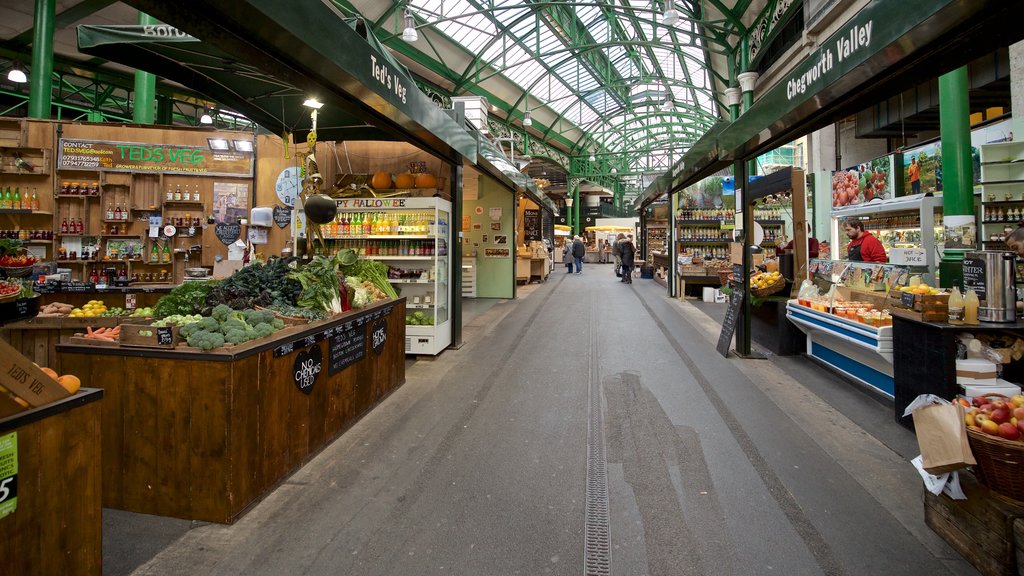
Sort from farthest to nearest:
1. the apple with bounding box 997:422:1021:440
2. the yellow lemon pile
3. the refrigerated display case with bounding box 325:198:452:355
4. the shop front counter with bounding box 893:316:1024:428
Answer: the refrigerated display case with bounding box 325:198:452:355 → the yellow lemon pile → the shop front counter with bounding box 893:316:1024:428 → the apple with bounding box 997:422:1021:440

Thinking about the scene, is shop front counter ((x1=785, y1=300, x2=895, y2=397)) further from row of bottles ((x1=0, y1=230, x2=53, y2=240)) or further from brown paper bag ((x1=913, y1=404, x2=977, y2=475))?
row of bottles ((x1=0, y1=230, x2=53, y2=240))

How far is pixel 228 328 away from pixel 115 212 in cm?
576

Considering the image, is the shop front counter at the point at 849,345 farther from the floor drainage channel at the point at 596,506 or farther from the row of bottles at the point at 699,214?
the row of bottles at the point at 699,214

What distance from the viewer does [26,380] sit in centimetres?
173

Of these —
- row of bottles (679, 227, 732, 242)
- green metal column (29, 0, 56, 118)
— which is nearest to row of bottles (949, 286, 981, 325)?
row of bottles (679, 227, 732, 242)

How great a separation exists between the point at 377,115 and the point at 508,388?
2816mm

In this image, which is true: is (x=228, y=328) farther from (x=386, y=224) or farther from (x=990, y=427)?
(x=990, y=427)

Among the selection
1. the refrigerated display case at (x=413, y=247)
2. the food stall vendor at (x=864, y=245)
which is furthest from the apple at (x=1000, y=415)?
the food stall vendor at (x=864, y=245)

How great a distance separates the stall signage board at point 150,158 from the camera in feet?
22.0

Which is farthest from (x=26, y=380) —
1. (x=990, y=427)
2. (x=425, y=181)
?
(x=425, y=181)

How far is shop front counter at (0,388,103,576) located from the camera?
1.63 metres

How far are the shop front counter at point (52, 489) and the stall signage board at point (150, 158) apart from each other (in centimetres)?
606

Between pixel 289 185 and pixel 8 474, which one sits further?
pixel 289 185

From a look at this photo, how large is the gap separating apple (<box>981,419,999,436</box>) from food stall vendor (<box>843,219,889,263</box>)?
5.27 meters
